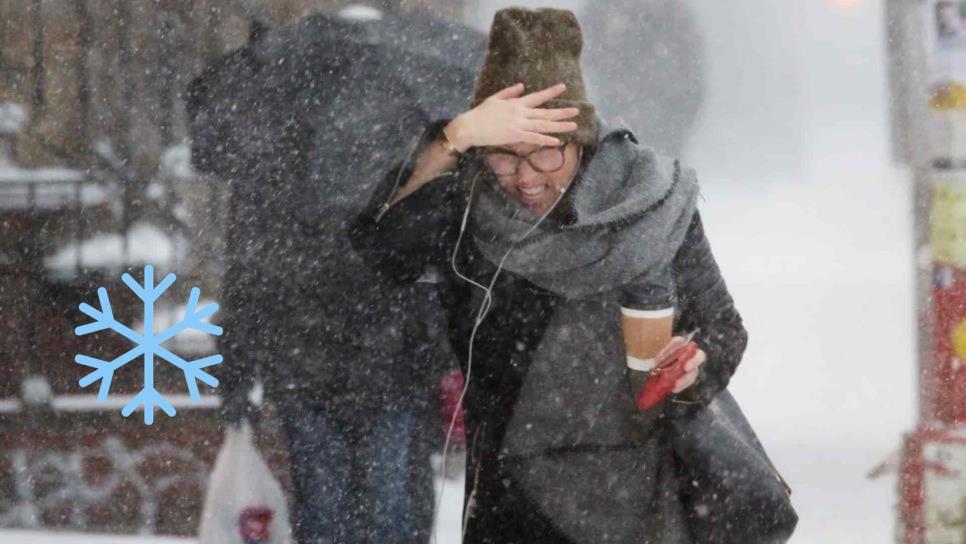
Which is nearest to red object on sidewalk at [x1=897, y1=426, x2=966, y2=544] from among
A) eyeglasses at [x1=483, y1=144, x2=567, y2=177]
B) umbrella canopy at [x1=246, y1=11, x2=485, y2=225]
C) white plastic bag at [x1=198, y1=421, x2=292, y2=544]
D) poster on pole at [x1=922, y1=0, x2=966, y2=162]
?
poster on pole at [x1=922, y1=0, x2=966, y2=162]

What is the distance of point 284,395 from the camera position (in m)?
3.00

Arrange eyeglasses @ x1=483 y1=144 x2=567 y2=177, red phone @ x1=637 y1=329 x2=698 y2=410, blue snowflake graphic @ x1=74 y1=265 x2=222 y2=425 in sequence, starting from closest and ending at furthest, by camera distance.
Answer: red phone @ x1=637 y1=329 x2=698 y2=410 < eyeglasses @ x1=483 y1=144 x2=567 y2=177 < blue snowflake graphic @ x1=74 y1=265 x2=222 y2=425

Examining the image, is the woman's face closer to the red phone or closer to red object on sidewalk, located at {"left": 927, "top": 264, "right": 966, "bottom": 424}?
the red phone

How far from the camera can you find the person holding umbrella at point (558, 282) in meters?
2.24

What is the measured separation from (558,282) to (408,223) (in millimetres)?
348

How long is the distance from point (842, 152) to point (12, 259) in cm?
248

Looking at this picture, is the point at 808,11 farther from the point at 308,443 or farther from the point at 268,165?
the point at 308,443

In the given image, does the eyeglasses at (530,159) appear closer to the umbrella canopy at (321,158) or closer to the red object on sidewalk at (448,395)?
the umbrella canopy at (321,158)

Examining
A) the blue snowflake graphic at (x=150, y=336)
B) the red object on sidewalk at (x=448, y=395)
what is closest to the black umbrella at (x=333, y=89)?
the blue snowflake graphic at (x=150, y=336)

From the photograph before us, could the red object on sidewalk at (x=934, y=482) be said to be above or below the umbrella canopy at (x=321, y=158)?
below

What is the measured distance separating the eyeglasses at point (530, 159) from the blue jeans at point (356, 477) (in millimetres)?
957

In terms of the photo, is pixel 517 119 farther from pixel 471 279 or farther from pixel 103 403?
pixel 103 403

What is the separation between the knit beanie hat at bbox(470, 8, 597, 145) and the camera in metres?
2.25

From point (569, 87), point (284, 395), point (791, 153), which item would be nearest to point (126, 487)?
point (284, 395)
